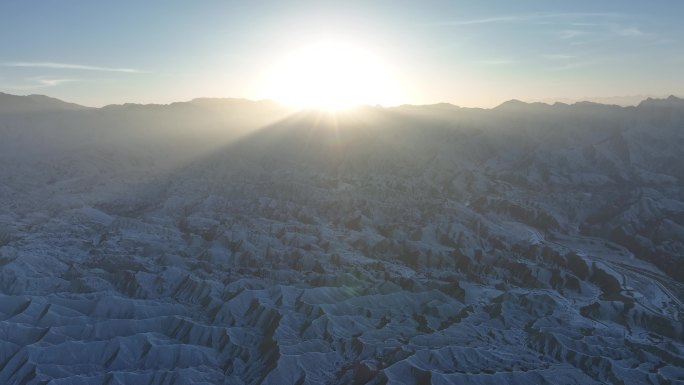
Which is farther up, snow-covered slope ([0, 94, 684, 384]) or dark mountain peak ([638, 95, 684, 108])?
dark mountain peak ([638, 95, 684, 108])

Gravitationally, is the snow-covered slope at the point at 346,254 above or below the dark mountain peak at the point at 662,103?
below

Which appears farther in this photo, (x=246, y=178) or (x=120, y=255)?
(x=246, y=178)

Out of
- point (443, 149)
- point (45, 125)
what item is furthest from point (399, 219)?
point (45, 125)

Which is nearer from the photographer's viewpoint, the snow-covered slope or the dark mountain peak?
the snow-covered slope

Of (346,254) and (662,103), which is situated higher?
(662,103)

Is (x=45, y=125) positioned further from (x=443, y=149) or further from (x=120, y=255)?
(x=443, y=149)

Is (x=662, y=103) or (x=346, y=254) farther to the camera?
(x=662, y=103)

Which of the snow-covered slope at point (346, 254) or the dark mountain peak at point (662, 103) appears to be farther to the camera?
the dark mountain peak at point (662, 103)

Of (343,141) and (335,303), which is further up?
(343,141)
